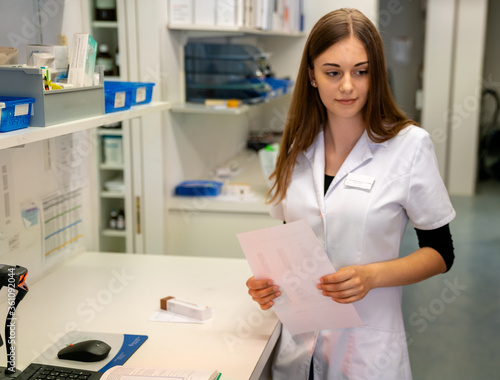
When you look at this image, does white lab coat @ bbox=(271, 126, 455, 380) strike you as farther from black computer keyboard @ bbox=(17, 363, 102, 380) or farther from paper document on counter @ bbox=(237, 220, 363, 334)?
black computer keyboard @ bbox=(17, 363, 102, 380)

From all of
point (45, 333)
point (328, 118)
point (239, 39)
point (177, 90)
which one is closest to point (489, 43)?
point (239, 39)

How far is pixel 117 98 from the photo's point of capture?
A: 1.84m

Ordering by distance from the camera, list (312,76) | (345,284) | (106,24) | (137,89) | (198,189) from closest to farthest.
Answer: (345,284) < (312,76) < (137,89) < (106,24) < (198,189)

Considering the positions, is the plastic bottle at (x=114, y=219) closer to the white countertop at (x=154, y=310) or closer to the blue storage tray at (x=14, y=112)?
the white countertop at (x=154, y=310)

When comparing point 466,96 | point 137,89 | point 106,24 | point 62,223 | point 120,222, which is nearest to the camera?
point 137,89

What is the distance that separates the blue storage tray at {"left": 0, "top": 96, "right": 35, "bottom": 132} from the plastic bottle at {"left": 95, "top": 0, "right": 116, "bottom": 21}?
5.68 feet

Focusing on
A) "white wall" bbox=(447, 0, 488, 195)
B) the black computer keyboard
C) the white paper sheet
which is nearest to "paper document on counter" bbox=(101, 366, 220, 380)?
the black computer keyboard

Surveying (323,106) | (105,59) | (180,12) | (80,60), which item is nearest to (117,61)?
(105,59)

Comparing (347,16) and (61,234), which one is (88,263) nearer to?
(61,234)

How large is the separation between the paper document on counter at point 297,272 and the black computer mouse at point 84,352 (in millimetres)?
428

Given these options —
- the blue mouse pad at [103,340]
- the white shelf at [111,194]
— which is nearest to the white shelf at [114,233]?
the white shelf at [111,194]

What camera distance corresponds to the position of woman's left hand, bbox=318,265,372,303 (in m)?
1.46

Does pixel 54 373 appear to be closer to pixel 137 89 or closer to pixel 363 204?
pixel 363 204

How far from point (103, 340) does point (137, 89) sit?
857mm
